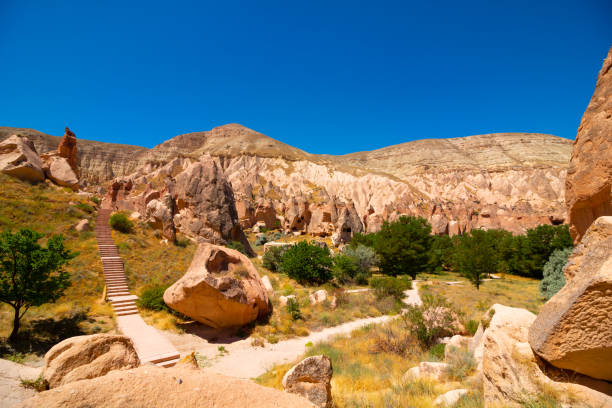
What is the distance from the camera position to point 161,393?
2758 millimetres

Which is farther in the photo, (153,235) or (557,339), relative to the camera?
(153,235)

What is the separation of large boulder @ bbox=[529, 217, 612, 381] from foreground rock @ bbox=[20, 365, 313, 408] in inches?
121

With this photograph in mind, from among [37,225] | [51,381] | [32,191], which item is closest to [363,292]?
[51,381]

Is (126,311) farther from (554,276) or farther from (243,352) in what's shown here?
(554,276)

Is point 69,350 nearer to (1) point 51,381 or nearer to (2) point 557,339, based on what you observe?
(1) point 51,381

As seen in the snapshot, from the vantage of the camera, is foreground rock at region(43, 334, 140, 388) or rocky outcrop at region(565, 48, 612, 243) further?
rocky outcrop at region(565, 48, 612, 243)

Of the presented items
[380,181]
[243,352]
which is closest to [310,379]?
[243,352]

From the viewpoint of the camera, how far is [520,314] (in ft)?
14.6

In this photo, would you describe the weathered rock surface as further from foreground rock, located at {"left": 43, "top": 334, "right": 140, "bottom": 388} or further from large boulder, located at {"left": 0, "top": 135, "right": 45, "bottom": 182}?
foreground rock, located at {"left": 43, "top": 334, "right": 140, "bottom": 388}

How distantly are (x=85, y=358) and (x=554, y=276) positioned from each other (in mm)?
22678

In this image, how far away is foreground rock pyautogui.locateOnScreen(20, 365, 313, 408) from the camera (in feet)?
7.74

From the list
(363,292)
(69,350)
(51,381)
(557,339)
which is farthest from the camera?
(363,292)

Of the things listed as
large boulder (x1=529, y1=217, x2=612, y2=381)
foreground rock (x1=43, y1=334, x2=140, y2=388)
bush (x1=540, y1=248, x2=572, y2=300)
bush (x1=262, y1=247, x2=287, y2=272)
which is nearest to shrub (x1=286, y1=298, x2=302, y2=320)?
bush (x1=262, y1=247, x2=287, y2=272)

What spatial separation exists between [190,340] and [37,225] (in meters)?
12.5
